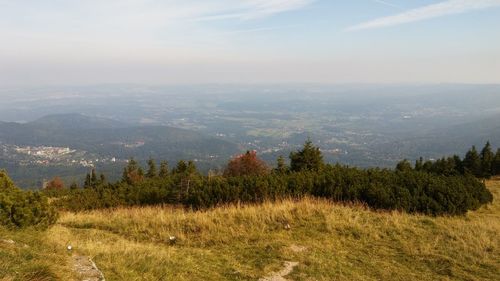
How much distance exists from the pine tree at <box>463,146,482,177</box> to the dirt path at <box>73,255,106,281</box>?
26.1 meters

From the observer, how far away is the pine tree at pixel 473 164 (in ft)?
89.6

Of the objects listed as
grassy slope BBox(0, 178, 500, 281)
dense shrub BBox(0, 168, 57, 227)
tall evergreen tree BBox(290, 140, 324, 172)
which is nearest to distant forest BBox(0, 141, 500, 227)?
dense shrub BBox(0, 168, 57, 227)

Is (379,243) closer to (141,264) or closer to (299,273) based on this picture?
(299,273)

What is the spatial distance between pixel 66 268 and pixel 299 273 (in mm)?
4021

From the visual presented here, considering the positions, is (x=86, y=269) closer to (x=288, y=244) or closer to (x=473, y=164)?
(x=288, y=244)

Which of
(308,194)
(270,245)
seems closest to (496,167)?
(308,194)

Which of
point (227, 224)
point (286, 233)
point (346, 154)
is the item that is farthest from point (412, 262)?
point (346, 154)

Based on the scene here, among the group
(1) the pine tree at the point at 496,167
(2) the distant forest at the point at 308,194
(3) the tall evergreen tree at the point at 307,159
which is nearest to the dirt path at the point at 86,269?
(2) the distant forest at the point at 308,194

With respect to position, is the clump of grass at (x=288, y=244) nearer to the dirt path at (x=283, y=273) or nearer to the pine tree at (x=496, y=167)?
the dirt path at (x=283, y=273)

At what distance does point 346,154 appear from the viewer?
196m

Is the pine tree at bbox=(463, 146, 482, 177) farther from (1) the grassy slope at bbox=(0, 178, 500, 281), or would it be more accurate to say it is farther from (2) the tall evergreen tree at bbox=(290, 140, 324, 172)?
(1) the grassy slope at bbox=(0, 178, 500, 281)

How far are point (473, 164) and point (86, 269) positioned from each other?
28997mm

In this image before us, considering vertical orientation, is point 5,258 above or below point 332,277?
above

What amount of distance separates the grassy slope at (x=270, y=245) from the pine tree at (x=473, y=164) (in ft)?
58.3
